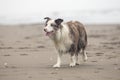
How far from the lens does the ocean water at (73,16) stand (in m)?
41.2

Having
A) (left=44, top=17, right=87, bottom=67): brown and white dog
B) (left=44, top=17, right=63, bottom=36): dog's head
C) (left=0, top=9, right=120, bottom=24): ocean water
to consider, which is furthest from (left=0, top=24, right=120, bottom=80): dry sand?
(left=0, top=9, right=120, bottom=24): ocean water

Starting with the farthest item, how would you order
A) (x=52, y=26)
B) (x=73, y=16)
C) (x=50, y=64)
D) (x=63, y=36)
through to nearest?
(x=73, y=16), (x=50, y=64), (x=63, y=36), (x=52, y=26)

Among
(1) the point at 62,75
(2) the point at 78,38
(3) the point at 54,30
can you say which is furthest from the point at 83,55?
(1) the point at 62,75

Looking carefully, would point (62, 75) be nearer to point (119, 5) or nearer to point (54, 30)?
point (54, 30)

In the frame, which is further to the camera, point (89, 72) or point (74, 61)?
point (74, 61)

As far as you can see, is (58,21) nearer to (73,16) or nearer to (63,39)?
(63,39)

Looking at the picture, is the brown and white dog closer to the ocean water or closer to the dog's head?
the dog's head

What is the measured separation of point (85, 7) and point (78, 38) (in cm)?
3319

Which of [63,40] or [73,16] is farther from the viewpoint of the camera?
[73,16]

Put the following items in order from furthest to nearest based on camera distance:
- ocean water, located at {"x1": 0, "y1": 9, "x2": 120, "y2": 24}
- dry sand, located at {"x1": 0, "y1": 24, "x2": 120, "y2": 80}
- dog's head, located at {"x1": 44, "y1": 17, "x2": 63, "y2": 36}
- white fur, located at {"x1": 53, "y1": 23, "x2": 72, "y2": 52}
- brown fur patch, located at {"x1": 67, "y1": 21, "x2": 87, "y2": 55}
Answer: ocean water, located at {"x1": 0, "y1": 9, "x2": 120, "y2": 24} < brown fur patch, located at {"x1": 67, "y1": 21, "x2": 87, "y2": 55} < white fur, located at {"x1": 53, "y1": 23, "x2": 72, "y2": 52} < dog's head, located at {"x1": 44, "y1": 17, "x2": 63, "y2": 36} < dry sand, located at {"x1": 0, "y1": 24, "x2": 120, "y2": 80}

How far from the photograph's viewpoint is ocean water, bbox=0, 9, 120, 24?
135 ft

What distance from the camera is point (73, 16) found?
41969mm

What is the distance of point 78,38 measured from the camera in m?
15.3

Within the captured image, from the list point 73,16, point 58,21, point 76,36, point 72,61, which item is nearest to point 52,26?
point 58,21
